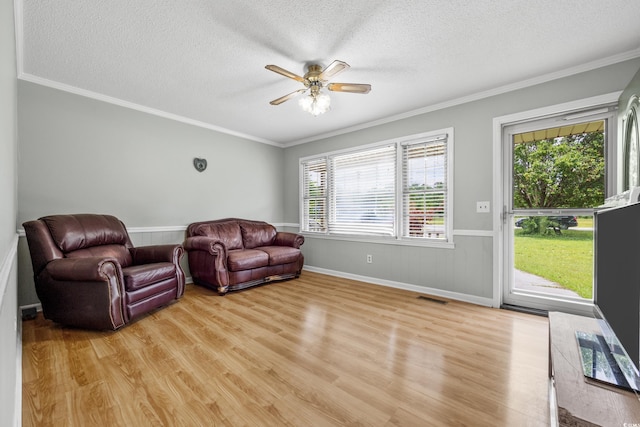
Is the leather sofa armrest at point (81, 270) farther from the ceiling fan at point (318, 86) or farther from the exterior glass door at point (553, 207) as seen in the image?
the exterior glass door at point (553, 207)

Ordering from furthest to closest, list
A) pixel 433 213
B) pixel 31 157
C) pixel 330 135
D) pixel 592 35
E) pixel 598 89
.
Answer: pixel 330 135 → pixel 433 213 → pixel 31 157 → pixel 598 89 → pixel 592 35

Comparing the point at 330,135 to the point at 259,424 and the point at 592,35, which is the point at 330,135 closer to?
the point at 592,35

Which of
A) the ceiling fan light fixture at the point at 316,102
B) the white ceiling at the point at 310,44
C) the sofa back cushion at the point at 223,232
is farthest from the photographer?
the sofa back cushion at the point at 223,232

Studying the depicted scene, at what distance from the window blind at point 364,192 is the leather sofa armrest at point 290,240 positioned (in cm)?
60

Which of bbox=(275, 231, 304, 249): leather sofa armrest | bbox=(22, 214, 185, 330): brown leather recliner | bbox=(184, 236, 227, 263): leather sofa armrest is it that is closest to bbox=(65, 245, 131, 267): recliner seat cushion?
Result: bbox=(22, 214, 185, 330): brown leather recliner

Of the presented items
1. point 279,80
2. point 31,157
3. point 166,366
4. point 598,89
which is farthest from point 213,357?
point 598,89

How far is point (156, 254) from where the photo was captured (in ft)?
9.95

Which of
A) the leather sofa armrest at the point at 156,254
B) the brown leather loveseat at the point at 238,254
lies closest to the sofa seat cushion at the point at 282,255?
the brown leather loveseat at the point at 238,254

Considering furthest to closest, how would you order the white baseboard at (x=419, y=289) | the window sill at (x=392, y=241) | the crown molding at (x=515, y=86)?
the window sill at (x=392, y=241) → the white baseboard at (x=419, y=289) → the crown molding at (x=515, y=86)

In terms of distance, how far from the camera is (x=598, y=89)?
8.13ft

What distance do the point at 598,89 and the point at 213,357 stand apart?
404cm

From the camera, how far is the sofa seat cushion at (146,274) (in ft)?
8.02

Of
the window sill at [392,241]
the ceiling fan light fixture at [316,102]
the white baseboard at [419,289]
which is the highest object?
the ceiling fan light fixture at [316,102]

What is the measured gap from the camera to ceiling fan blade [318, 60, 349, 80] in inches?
82.2
